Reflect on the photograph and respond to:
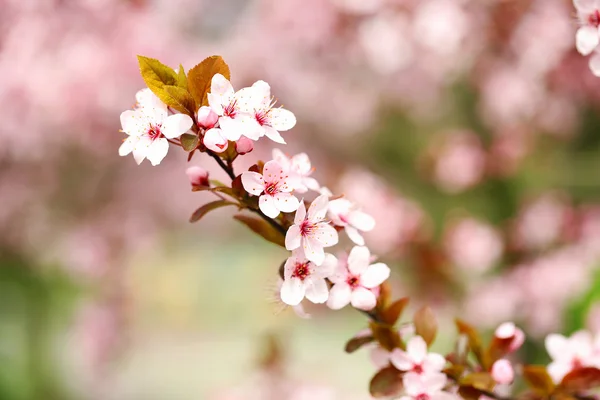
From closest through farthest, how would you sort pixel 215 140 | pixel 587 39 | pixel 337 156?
pixel 215 140 < pixel 587 39 < pixel 337 156

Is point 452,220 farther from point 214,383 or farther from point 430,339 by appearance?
point 214,383

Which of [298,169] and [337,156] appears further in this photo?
[337,156]

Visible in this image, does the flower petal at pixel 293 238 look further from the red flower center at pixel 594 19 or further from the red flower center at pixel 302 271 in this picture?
the red flower center at pixel 594 19

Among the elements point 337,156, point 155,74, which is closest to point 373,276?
point 155,74

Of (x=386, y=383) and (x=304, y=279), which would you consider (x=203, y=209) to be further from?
(x=386, y=383)

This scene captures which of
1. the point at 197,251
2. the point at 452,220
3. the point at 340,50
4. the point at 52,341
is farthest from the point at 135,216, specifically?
the point at 197,251
